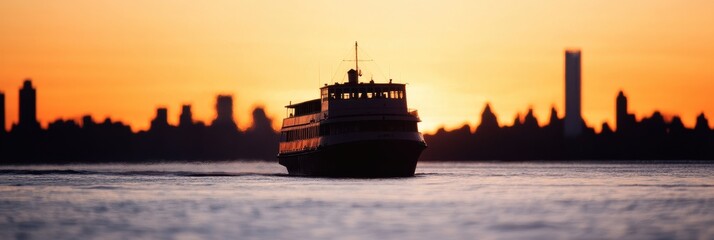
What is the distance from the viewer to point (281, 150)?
138m

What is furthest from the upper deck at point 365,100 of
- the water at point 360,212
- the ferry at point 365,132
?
the water at point 360,212

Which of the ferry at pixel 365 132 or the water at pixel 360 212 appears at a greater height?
the ferry at pixel 365 132

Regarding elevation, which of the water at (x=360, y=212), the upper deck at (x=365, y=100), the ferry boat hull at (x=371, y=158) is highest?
the upper deck at (x=365, y=100)

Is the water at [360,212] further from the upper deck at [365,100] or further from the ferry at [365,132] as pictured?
the upper deck at [365,100]

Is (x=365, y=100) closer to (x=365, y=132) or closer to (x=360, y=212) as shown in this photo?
(x=365, y=132)

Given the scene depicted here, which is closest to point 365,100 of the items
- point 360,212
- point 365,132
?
point 365,132

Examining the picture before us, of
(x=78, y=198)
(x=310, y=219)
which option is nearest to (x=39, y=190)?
(x=78, y=198)

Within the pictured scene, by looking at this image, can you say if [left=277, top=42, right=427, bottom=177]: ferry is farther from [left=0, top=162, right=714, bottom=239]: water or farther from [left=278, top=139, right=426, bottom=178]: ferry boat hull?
[left=0, top=162, right=714, bottom=239]: water

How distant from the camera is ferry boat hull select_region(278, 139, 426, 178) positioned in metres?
109

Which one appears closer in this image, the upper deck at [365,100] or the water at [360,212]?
the water at [360,212]

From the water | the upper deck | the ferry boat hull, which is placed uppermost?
the upper deck

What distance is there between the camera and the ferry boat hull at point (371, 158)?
109 m


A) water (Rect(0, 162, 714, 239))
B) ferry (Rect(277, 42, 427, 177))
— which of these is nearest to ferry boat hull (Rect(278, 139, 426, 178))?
ferry (Rect(277, 42, 427, 177))

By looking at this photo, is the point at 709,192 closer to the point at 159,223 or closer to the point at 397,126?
the point at 397,126
